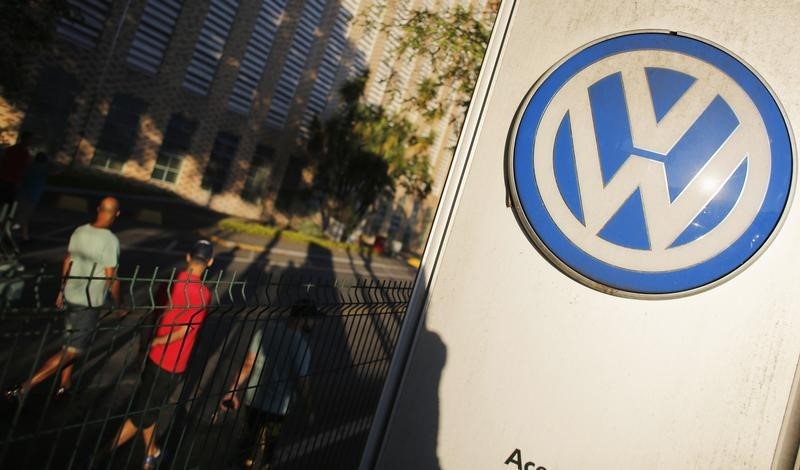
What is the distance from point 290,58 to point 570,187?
20.3 meters

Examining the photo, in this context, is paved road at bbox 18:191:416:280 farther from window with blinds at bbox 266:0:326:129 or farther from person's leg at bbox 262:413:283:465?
window with blinds at bbox 266:0:326:129

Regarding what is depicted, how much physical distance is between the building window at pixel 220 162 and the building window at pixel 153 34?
11.8 ft

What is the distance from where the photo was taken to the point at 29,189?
23.9ft

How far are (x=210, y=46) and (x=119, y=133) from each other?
4.90 meters

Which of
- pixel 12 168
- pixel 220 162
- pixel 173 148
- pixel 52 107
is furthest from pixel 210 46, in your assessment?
pixel 12 168

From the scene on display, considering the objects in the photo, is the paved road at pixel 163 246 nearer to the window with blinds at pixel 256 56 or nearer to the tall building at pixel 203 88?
the tall building at pixel 203 88

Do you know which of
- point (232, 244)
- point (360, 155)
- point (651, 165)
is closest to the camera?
point (651, 165)

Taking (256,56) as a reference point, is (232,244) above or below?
below

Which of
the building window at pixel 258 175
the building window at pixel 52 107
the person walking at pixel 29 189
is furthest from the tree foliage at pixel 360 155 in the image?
the person walking at pixel 29 189

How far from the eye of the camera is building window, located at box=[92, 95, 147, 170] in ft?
50.1

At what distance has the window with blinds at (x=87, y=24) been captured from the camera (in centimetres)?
1364

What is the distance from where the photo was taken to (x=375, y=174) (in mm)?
19016

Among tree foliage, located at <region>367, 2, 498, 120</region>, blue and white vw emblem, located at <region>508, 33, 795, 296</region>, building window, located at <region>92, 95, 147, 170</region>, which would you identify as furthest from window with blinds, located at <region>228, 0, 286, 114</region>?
blue and white vw emblem, located at <region>508, 33, 795, 296</region>

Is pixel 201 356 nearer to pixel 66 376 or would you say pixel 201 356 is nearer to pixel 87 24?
pixel 66 376
